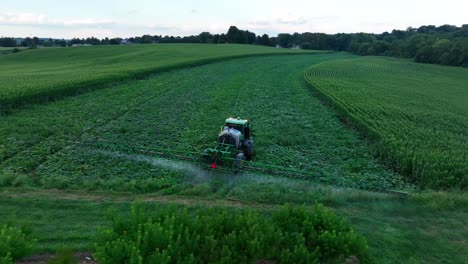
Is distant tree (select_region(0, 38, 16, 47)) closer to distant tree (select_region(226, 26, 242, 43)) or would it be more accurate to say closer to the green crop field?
distant tree (select_region(226, 26, 242, 43))

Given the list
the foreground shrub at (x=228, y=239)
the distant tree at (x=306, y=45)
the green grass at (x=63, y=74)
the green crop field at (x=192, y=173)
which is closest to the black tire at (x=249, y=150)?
the green crop field at (x=192, y=173)

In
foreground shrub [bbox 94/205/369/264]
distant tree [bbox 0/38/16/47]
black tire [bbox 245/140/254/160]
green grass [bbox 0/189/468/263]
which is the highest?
distant tree [bbox 0/38/16/47]

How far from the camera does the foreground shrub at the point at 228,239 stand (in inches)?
255

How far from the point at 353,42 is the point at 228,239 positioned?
15617 cm

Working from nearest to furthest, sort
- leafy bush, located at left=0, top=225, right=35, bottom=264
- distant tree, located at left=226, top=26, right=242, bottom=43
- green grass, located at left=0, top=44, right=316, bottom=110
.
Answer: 1. leafy bush, located at left=0, top=225, right=35, bottom=264
2. green grass, located at left=0, top=44, right=316, bottom=110
3. distant tree, located at left=226, top=26, right=242, bottom=43

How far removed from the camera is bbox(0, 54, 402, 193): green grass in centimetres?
1342

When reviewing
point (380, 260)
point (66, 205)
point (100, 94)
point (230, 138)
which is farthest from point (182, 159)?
point (100, 94)

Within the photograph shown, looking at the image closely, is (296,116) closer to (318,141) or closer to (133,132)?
(318,141)

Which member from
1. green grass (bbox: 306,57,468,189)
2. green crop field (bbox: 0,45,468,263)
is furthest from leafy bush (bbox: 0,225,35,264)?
green grass (bbox: 306,57,468,189)

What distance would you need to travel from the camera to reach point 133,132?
19.4m

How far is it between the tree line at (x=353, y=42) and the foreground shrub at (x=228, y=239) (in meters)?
98.0

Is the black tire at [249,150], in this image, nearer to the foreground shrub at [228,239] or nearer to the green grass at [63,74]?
the foreground shrub at [228,239]

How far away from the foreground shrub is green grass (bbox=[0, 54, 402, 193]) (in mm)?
4865

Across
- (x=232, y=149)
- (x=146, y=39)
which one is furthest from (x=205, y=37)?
(x=232, y=149)
